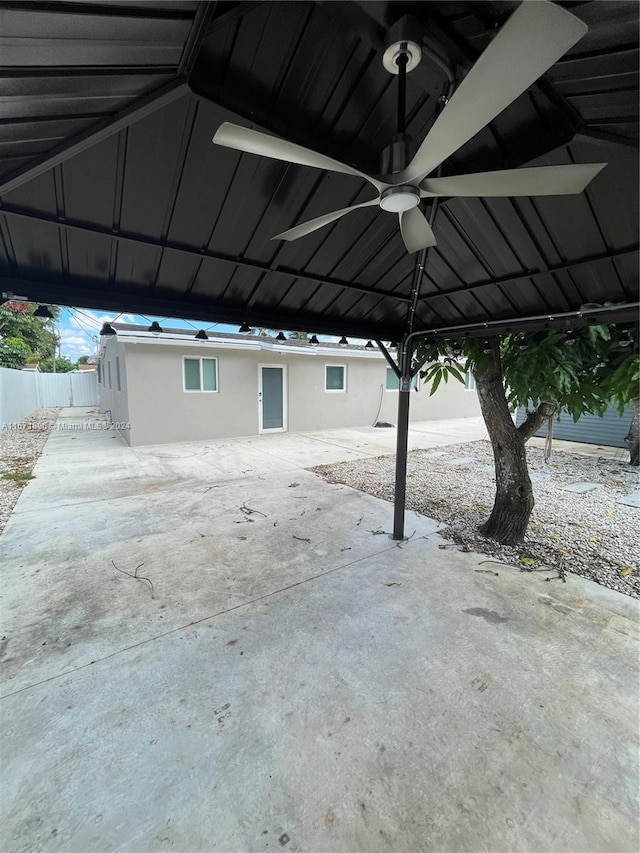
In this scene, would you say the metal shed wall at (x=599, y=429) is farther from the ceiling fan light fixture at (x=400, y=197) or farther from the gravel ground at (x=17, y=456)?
the gravel ground at (x=17, y=456)

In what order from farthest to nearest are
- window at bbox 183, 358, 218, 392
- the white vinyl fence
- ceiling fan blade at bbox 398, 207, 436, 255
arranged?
the white vinyl fence, window at bbox 183, 358, 218, 392, ceiling fan blade at bbox 398, 207, 436, 255

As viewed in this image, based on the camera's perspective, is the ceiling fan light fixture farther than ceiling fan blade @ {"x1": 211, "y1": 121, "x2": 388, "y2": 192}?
Yes

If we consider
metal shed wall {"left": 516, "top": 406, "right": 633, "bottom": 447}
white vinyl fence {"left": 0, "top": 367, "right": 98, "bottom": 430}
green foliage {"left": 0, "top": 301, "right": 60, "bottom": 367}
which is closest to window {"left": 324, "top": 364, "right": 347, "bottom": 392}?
metal shed wall {"left": 516, "top": 406, "right": 633, "bottom": 447}

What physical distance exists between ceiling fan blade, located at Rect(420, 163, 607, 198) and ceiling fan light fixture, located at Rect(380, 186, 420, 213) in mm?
61

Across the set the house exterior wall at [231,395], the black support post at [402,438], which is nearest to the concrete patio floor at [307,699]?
the black support post at [402,438]

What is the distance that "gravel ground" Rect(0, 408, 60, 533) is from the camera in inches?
209

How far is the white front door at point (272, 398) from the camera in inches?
421

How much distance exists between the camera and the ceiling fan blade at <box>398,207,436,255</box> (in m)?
2.00

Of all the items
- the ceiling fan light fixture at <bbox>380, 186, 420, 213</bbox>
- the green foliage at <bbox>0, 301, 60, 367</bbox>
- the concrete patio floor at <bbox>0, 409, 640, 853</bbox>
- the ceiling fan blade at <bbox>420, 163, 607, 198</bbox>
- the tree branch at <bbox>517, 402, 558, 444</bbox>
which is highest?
the green foliage at <bbox>0, 301, 60, 367</bbox>

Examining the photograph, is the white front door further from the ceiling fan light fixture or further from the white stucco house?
the ceiling fan light fixture

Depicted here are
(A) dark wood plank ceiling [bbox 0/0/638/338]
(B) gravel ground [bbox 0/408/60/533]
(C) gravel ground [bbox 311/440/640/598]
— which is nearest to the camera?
(A) dark wood plank ceiling [bbox 0/0/638/338]

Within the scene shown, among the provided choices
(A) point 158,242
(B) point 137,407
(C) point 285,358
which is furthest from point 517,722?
(C) point 285,358

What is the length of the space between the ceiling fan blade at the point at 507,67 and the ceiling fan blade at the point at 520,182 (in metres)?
0.25

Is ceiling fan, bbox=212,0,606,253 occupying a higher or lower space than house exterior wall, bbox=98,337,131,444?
higher
